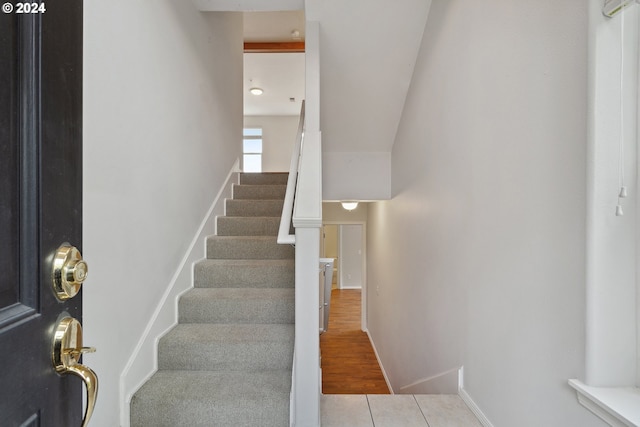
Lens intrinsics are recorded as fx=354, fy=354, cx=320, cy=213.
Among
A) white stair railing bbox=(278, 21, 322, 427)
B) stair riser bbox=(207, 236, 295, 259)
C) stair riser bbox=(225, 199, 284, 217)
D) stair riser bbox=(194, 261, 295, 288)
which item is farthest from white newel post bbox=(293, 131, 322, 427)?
stair riser bbox=(225, 199, 284, 217)

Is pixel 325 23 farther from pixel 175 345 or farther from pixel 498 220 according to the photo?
pixel 175 345

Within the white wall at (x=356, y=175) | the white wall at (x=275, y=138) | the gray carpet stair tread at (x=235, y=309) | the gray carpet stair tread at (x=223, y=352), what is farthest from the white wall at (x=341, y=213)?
the gray carpet stair tread at (x=223, y=352)

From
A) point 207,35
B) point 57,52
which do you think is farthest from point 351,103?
point 57,52

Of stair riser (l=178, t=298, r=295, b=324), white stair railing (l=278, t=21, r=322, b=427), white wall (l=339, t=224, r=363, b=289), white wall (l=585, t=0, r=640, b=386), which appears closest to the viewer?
white wall (l=585, t=0, r=640, b=386)

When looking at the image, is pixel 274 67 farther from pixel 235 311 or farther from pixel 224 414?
pixel 224 414

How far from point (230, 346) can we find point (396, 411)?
37.4 inches

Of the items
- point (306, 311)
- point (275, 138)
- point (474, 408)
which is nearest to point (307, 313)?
Answer: point (306, 311)

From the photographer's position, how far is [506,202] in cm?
145

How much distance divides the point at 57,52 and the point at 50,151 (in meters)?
0.16

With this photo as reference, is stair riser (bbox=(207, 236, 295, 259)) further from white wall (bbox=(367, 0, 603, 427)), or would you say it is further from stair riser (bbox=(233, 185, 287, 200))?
white wall (bbox=(367, 0, 603, 427))

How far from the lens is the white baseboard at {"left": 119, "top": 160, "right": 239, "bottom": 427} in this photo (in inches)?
64.7

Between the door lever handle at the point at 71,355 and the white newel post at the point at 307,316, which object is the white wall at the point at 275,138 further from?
the door lever handle at the point at 71,355

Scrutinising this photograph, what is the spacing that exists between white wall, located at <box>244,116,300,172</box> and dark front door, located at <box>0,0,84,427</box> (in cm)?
710

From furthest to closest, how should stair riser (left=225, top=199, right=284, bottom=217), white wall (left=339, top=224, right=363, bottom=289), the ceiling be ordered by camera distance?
1. white wall (left=339, top=224, right=363, bottom=289)
2. the ceiling
3. stair riser (left=225, top=199, right=284, bottom=217)
